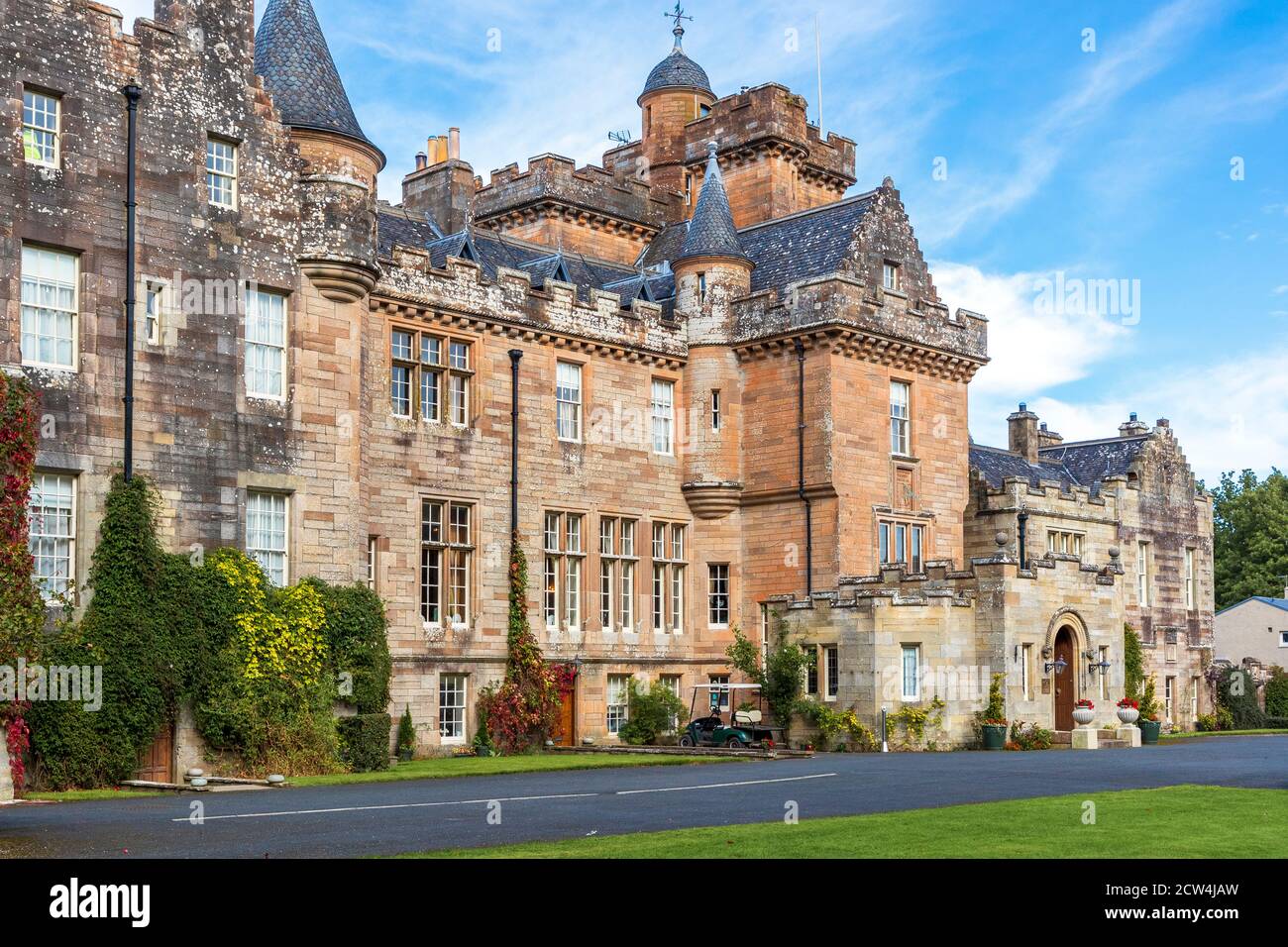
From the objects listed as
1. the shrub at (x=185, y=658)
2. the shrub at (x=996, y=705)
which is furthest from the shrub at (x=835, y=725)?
the shrub at (x=185, y=658)

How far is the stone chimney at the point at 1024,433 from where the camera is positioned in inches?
2100

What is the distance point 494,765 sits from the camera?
28.0 m

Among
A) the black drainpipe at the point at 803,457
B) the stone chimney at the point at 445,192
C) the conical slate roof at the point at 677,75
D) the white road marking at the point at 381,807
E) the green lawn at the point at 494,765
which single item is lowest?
the green lawn at the point at 494,765

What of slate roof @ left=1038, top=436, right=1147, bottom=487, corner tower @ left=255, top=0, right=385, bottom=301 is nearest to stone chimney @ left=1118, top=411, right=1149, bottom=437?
slate roof @ left=1038, top=436, right=1147, bottom=487

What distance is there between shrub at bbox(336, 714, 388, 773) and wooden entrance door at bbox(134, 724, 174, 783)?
3.01 meters

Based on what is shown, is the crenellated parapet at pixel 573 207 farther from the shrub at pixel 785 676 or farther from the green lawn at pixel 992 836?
the green lawn at pixel 992 836

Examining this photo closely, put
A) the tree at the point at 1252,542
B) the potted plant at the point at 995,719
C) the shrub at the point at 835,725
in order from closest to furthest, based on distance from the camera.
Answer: the shrub at the point at 835,725
the potted plant at the point at 995,719
the tree at the point at 1252,542

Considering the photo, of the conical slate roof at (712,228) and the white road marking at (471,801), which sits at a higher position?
the conical slate roof at (712,228)

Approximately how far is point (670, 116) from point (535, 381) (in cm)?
1536

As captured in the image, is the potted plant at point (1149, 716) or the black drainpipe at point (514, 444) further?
the potted plant at point (1149, 716)

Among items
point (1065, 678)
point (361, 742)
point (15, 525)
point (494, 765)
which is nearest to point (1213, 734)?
point (1065, 678)

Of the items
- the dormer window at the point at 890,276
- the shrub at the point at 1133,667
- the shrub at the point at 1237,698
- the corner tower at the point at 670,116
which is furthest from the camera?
the shrub at the point at 1237,698

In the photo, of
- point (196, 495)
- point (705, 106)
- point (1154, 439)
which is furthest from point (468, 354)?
point (1154, 439)

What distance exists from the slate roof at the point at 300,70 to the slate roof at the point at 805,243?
44.1 feet
